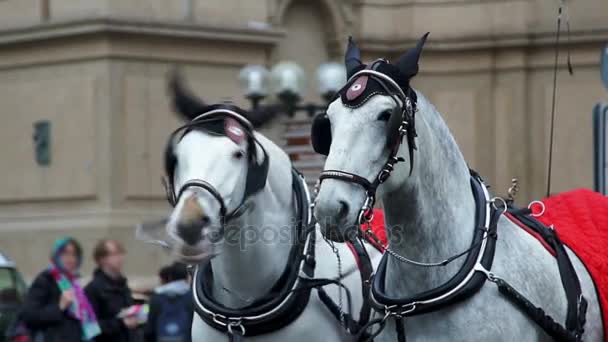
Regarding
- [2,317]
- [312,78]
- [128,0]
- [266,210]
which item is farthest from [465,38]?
[266,210]

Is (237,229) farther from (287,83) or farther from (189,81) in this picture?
A: (189,81)

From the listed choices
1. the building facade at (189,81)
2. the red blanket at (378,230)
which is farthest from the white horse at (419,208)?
the building facade at (189,81)

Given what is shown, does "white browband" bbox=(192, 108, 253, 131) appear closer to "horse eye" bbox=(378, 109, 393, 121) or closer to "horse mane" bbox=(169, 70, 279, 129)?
"horse mane" bbox=(169, 70, 279, 129)

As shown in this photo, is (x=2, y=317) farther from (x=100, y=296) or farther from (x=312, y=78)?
(x=312, y=78)

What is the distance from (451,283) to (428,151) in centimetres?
51

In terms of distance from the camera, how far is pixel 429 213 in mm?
5793

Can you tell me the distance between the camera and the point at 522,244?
612 centimetres

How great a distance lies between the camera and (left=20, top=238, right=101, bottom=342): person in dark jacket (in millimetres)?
9508

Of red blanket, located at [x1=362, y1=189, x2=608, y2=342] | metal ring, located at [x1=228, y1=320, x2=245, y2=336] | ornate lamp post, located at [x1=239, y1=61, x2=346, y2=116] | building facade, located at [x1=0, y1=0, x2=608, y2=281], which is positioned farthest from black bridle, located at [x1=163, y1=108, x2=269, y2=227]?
building facade, located at [x1=0, y1=0, x2=608, y2=281]

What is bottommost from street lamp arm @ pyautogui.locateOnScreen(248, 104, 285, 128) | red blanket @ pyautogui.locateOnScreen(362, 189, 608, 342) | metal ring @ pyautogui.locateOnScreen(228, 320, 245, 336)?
metal ring @ pyautogui.locateOnScreen(228, 320, 245, 336)

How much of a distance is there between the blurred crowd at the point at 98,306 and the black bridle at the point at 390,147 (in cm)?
439

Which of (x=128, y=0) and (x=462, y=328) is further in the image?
(x=128, y=0)

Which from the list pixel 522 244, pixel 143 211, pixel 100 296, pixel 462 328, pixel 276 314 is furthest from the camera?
pixel 143 211

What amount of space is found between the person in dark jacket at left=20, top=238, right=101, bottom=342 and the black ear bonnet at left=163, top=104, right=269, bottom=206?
10.3ft
